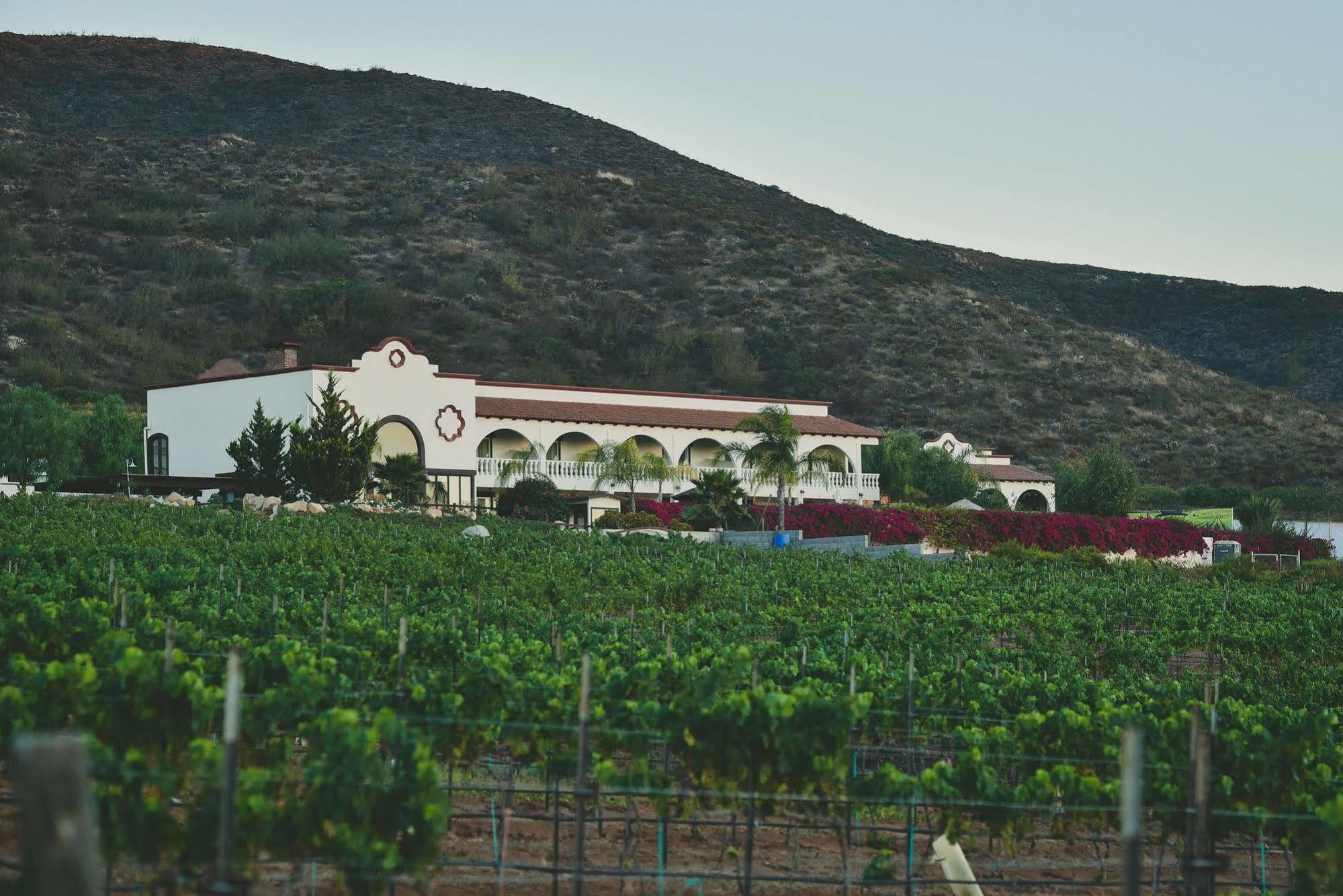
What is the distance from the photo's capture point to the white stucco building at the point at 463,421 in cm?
4488

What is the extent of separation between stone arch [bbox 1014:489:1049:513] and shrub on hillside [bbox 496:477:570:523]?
2097 cm

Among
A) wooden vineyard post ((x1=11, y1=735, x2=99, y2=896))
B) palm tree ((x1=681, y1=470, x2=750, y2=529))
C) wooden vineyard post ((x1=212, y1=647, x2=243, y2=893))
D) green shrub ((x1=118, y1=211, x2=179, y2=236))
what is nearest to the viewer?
wooden vineyard post ((x1=11, y1=735, x2=99, y2=896))

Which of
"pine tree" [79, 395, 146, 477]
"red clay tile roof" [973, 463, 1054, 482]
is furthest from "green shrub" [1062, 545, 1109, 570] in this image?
"pine tree" [79, 395, 146, 477]

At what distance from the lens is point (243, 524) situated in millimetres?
31875

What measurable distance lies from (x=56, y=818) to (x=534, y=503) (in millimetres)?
39663

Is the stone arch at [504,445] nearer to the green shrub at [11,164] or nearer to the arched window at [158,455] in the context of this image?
the arched window at [158,455]

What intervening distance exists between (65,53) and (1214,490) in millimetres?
98795

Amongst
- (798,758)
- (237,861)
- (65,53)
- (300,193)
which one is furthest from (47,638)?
(65,53)

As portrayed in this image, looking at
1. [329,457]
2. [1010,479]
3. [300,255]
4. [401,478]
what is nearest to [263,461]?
[329,457]

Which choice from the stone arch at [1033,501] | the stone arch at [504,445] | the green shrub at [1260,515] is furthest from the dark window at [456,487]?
the green shrub at [1260,515]

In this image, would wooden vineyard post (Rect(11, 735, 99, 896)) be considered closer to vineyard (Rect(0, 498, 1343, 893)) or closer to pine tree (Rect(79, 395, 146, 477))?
vineyard (Rect(0, 498, 1343, 893))

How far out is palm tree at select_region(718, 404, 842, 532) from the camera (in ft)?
149

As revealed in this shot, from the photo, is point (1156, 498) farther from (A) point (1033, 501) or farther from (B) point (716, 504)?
(B) point (716, 504)

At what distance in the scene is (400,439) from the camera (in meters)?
46.2
